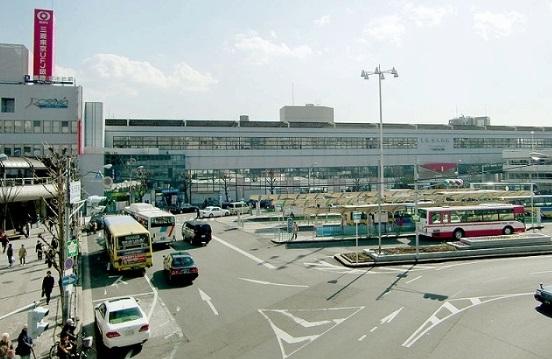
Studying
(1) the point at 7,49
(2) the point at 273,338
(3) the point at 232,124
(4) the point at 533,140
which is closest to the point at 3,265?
(2) the point at 273,338

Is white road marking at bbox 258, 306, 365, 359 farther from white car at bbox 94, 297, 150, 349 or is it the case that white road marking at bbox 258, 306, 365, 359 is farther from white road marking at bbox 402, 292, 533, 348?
white car at bbox 94, 297, 150, 349

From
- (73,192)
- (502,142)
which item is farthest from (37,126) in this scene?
(502,142)

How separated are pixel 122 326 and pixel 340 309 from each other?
8338 millimetres

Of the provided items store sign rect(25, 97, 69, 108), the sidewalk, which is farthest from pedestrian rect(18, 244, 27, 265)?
store sign rect(25, 97, 69, 108)

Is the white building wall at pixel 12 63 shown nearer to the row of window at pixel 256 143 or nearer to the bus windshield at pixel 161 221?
the row of window at pixel 256 143

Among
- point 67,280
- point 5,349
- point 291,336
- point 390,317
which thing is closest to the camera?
point 5,349

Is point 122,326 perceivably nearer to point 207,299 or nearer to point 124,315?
point 124,315

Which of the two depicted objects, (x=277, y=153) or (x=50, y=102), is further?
(x=277, y=153)

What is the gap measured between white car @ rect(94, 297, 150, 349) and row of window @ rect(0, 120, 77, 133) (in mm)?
50230

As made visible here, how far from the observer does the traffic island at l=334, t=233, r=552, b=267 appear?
2723 centimetres

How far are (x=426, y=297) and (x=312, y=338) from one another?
6.98 meters

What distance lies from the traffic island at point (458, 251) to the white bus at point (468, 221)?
3.68m

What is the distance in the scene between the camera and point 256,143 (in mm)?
77000

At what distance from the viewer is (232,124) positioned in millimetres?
76625
